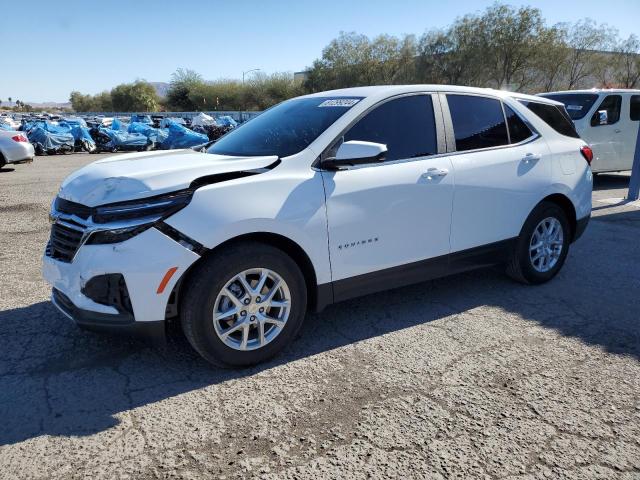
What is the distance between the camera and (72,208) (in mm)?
2982

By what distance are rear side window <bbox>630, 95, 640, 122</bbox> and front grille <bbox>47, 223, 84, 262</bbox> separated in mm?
11020

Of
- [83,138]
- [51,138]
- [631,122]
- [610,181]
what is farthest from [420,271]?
[83,138]

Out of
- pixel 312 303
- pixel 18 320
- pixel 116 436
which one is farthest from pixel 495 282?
pixel 18 320

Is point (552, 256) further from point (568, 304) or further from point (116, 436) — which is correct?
point (116, 436)

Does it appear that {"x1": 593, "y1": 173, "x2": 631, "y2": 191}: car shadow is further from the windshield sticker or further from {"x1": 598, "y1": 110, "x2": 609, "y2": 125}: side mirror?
the windshield sticker

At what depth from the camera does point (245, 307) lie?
297 centimetres

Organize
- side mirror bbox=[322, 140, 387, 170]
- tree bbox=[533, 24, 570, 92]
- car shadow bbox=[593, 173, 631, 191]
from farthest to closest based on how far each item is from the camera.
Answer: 1. tree bbox=[533, 24, 570, 92]
2. car shadow bbox=[593, 173, 631, 191]
3. side mirror bbox=[322, 140, 387, 170]

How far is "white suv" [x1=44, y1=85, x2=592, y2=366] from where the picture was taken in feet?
9.00

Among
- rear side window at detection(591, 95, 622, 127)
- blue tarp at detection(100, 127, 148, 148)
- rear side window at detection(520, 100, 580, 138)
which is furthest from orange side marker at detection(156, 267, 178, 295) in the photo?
blue tarp at detection(100, 127, 148, 148)

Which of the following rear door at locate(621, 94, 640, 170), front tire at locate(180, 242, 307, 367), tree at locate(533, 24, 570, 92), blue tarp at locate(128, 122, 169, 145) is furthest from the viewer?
tree at locate(533, 24, 570, 92)

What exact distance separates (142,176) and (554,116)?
3786 millimetres

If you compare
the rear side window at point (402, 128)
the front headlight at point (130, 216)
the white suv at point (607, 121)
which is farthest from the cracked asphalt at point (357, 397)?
the white suv at point (607, 121)

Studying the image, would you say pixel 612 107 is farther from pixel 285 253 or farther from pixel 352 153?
pixel 285 253

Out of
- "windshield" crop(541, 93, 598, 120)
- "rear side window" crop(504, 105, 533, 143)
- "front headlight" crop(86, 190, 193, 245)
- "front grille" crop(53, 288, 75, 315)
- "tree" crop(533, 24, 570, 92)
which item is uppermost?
"tree" crop(533, 24, 570, 92)
